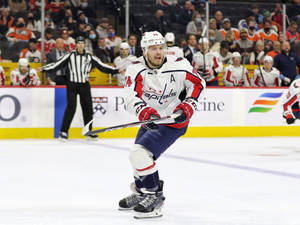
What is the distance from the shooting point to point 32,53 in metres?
10.5

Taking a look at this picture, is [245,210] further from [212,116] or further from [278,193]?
[212,116]

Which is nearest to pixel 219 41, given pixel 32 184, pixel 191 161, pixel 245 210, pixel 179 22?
pixel 179 22

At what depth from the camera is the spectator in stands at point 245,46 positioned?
1209cm

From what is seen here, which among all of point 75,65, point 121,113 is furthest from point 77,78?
point 121,113

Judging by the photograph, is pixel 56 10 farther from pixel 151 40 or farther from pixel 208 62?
pixel 151 40

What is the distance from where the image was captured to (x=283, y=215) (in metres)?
3.59

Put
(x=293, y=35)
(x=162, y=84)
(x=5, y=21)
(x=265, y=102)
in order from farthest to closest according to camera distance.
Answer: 1. (x=293, y=35)
2. (x=5, y=21)
3. (x=265, y=102)
4. (x=162, y=84)

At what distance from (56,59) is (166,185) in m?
5.83

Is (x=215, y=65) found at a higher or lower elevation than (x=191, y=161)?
higher

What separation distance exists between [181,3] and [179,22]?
44 centimetres

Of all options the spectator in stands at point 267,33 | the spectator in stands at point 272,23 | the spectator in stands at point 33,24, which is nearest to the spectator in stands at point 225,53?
the spectator in stands at point 267,33

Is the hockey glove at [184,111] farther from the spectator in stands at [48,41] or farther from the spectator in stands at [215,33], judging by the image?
the spectator in stands at [215,33]

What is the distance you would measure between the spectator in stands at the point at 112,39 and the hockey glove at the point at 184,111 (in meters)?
7.85

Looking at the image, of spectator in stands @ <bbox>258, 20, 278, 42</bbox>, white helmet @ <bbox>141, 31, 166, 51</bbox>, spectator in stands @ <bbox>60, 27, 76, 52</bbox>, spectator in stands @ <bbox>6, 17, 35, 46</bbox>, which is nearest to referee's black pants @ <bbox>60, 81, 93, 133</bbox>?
spectator in stands @ <bbox>60, 27, 76, 52</bbox>
